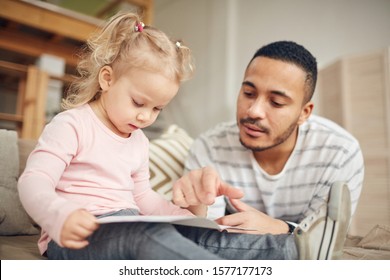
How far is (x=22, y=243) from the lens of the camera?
0.74 metres

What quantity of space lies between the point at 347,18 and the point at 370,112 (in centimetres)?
44

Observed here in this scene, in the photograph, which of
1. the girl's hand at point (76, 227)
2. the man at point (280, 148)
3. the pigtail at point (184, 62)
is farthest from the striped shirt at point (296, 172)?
the girl's hand at point (76, 227)

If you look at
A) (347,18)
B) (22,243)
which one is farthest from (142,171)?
(347,18)

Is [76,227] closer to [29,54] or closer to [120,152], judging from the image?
[120,152]

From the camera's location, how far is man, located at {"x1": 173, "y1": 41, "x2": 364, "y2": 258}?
0.94 meters

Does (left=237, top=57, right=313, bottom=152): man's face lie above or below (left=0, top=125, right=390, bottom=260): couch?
above

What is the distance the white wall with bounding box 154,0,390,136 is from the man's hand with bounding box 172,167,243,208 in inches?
35.8

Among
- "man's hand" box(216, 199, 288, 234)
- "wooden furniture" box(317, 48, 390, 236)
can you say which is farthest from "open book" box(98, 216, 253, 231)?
"wooden furniture" box(317, 48, 390, 236)

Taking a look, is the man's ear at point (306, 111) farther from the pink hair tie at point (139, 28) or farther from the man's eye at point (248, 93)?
the pink hair tie at point (139, 28)

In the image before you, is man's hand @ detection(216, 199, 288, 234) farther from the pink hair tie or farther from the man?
the pink hair tie

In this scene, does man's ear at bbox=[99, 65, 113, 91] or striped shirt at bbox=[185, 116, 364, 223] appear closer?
man's ear at bbox=[99, 65, 113, 91]

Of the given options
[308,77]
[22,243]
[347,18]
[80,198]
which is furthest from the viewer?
[347,18]

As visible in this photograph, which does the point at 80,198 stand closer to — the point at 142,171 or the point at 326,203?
the point at 142,171

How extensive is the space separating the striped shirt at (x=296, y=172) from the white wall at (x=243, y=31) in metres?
0.55
